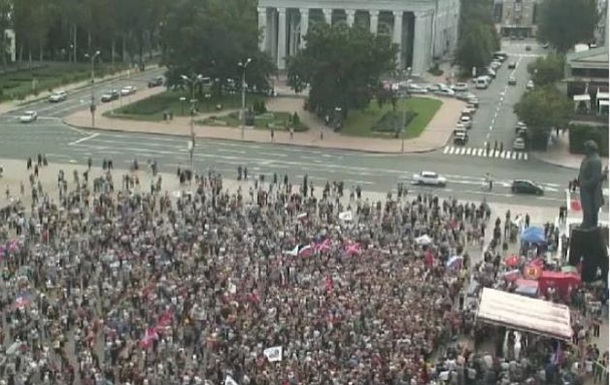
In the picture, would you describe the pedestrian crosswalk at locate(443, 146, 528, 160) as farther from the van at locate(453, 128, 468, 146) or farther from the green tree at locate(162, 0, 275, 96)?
the green tree at locate(162, 0, 275, 96)

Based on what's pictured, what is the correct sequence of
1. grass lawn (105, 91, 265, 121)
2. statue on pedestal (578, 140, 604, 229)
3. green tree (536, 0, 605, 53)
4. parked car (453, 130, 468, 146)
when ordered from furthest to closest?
1. green tree (536, 0, 605, 53)
2. grass lawn (105, 91, 265, 121)
3. parked car (453, 130, 468, 146)
4. statue on pedestal (578, 140, 604, 229)

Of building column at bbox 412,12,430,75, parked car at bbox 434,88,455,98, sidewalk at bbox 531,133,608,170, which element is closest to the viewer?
sidewalk at bbox 531,133,608,170

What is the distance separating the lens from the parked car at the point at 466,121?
88400 millimetres

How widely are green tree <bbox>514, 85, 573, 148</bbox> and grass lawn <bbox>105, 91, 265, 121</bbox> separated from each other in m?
30.3

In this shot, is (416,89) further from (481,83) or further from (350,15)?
(350,15)

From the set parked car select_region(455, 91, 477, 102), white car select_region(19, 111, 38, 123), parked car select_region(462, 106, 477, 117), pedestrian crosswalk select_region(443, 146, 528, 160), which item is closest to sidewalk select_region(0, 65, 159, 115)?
white car select_region(19, 111, 38, 123)

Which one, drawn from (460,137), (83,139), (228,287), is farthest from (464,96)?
(228,287)

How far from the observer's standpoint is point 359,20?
12331 cm

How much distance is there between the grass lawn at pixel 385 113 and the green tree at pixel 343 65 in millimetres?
2170

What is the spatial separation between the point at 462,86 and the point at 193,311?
273 ft

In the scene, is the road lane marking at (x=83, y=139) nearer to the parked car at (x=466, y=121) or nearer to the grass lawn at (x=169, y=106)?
the grass lawn at (x=169, y=106)

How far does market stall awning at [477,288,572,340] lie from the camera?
35562 mm

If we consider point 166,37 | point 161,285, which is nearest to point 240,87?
point 166,37

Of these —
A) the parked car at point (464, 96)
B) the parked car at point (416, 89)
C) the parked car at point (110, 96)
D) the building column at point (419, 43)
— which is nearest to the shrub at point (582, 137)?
the parked car at point (464, 96)
